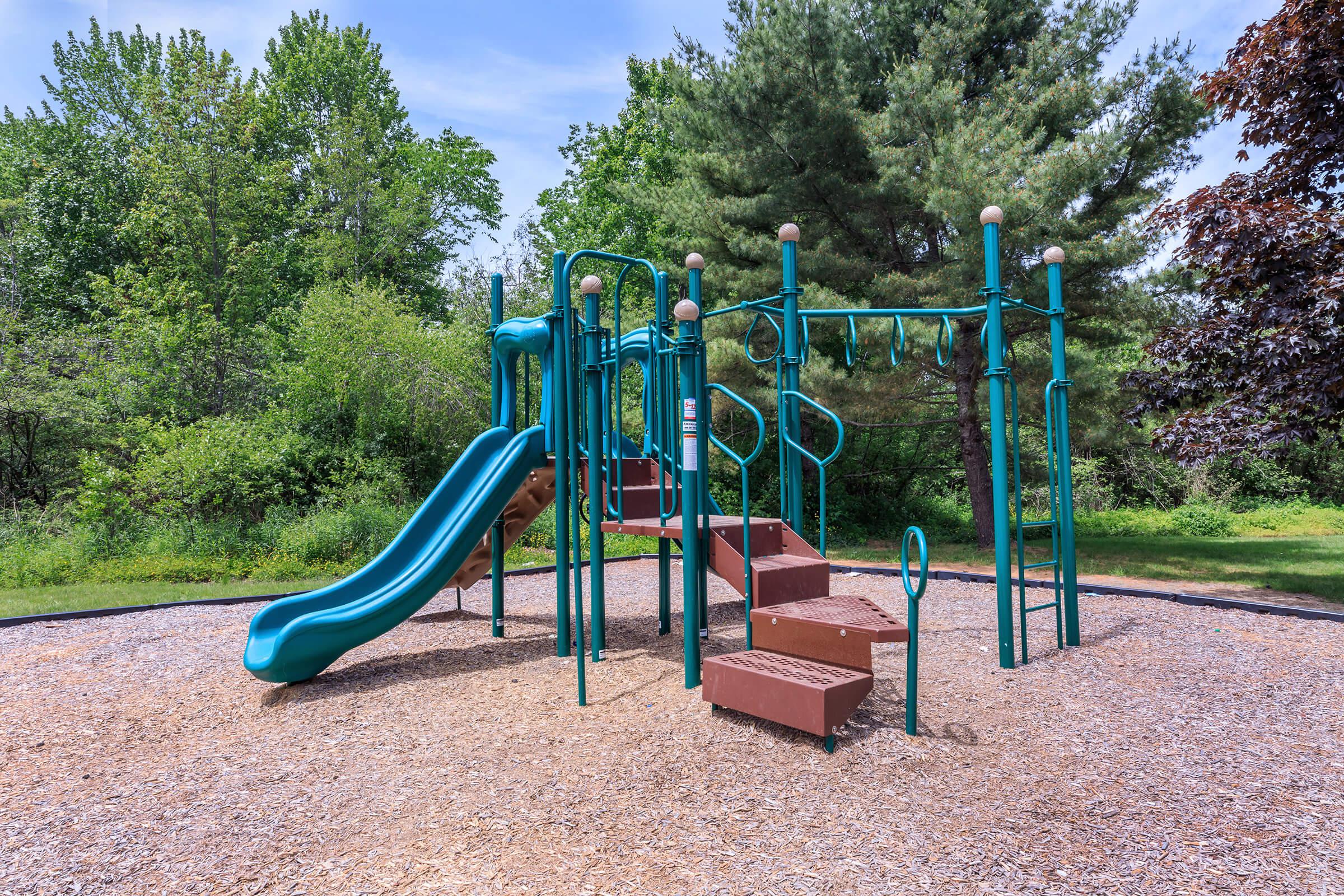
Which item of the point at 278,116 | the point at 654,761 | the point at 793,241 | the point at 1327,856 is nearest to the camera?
the point at 1327,856

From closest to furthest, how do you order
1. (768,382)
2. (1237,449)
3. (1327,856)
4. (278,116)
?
(1327,856) → (1237,449) → (768,382) → (278,116)

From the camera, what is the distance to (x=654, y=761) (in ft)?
9.61

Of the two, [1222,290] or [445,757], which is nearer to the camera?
[445,757]

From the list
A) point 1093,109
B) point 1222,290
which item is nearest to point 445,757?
point 1222,290

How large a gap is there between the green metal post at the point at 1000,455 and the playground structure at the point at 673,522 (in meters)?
0.01

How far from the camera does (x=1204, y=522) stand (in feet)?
48.5

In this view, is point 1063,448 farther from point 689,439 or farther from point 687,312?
point 687,312

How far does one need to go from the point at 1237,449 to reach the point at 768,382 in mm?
6126

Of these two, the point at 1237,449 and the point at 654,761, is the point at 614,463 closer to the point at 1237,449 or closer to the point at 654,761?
the point at 654,761

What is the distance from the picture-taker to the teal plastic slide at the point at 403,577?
4.03m

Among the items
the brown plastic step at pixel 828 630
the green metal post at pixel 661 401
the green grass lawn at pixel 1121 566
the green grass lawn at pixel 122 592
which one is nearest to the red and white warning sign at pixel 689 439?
the green metal post at pixel 661 401

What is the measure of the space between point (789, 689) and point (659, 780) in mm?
641

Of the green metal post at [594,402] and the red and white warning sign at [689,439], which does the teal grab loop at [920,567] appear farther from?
the green metal post at [594,402]

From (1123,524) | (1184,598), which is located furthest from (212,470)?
(1123,524)
